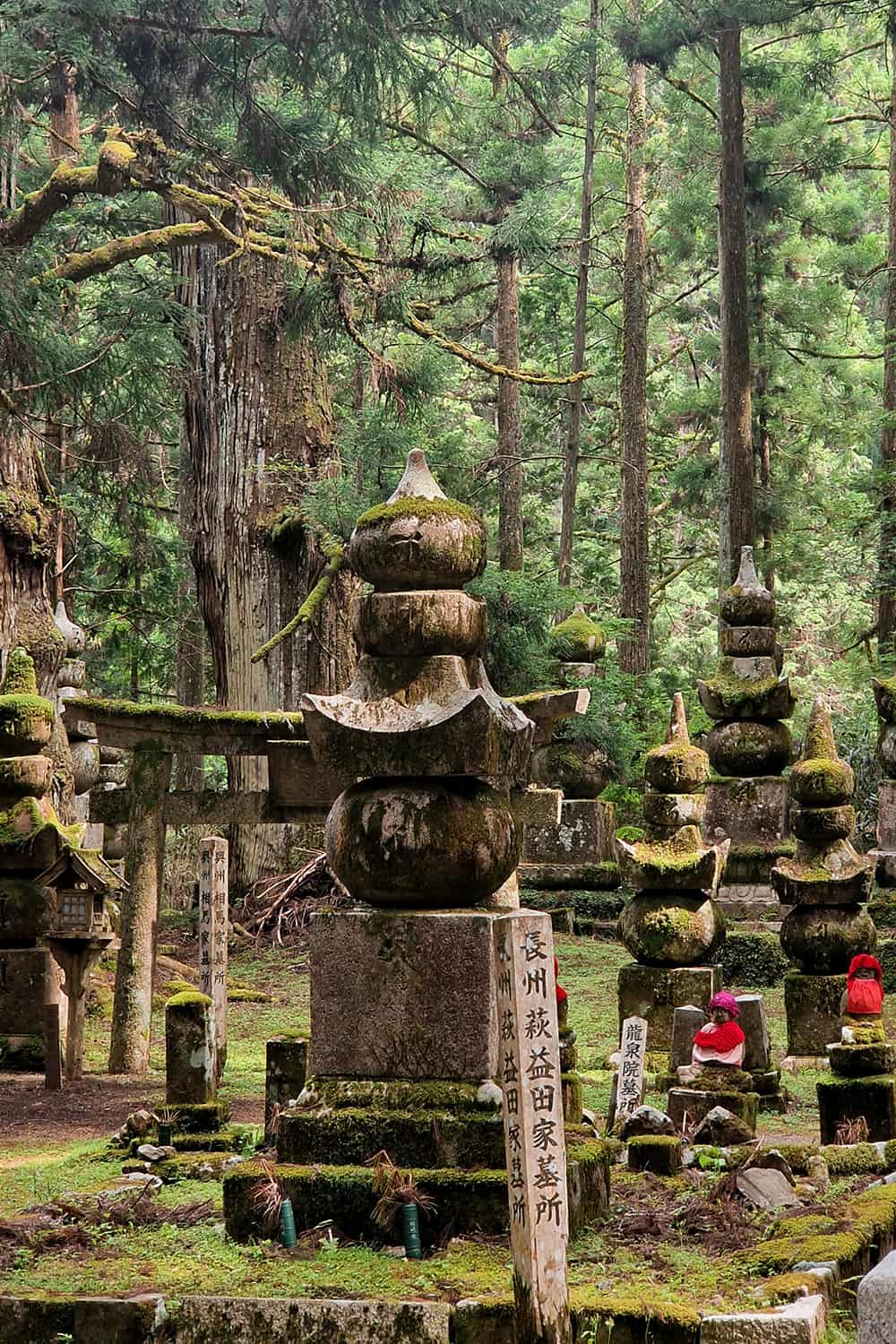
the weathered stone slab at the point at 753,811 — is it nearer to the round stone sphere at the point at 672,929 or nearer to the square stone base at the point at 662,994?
the round stone sphere at the point at 672,929

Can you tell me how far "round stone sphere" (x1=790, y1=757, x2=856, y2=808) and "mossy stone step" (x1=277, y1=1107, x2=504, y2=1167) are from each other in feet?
17.9

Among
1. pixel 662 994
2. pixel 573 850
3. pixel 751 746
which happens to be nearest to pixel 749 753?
pixel 751 746

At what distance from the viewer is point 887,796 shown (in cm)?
1625

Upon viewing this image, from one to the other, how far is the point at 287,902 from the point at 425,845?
38.4 ft

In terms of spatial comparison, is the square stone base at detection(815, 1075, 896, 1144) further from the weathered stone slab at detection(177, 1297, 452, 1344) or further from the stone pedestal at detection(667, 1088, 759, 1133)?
the weathered stone slab at detection(177, 1297, 452, 1344)

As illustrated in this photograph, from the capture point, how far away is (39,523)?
15062mm

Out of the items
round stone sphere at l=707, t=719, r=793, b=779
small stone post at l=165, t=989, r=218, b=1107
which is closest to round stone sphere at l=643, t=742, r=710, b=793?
small stone post at l=165, t=989, r=218, b=1107

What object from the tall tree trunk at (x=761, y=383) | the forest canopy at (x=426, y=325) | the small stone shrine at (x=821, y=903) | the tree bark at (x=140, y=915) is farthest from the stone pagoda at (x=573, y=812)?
the tall tree trunk at (x=761, y=383)

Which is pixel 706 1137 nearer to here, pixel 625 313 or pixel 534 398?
pixel 625 313

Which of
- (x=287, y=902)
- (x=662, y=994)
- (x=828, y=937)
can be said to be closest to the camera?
(x=828, y=937)

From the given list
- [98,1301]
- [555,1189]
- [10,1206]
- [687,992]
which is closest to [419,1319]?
[555,1189]

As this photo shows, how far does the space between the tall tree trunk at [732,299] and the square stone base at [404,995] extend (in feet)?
51.2

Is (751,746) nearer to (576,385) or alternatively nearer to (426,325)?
(426,325)

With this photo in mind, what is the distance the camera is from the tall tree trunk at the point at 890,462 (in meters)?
21.0
